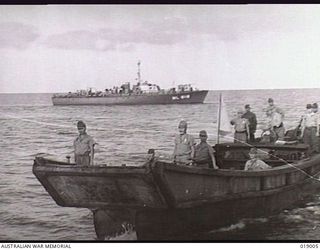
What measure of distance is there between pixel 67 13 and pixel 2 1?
14.3 inches

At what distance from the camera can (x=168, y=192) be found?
119 inches

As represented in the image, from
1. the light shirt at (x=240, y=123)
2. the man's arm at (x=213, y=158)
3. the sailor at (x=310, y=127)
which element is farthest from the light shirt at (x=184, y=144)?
the sailor at (x=310, y=127)

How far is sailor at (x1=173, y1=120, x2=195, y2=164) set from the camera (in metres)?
3.26

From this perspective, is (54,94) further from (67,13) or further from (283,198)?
(283,198)

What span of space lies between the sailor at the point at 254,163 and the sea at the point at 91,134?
0.38ft

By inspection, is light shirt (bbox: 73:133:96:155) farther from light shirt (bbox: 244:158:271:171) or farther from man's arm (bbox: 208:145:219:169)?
light shirt (bbox: 244:158:271:171)

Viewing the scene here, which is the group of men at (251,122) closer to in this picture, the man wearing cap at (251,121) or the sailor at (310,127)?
the man wearing cap at (251,121)

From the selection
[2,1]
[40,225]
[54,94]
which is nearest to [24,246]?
[40,225]

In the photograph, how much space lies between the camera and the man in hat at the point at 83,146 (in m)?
3.29

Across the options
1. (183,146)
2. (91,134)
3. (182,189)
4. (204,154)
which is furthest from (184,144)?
(91,134)

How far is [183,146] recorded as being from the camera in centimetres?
327

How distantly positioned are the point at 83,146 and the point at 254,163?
3.10ft

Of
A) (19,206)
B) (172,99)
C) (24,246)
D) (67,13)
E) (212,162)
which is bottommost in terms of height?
(24,246)

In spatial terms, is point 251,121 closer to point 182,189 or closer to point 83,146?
point 182,189
